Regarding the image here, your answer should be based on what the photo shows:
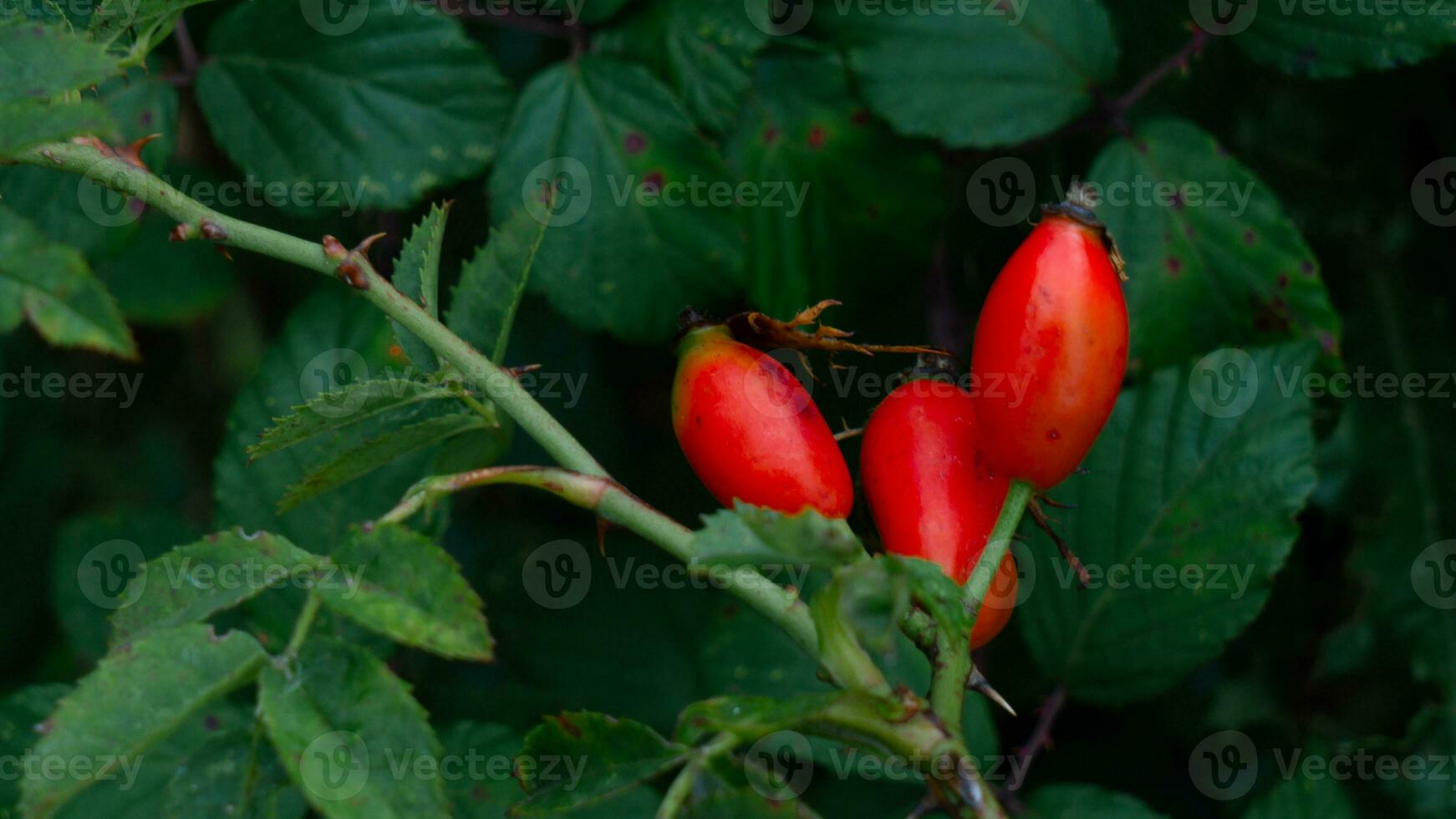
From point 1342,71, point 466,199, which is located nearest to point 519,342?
point 466,199

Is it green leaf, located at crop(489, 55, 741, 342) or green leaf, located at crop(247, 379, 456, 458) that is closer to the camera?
green leaf, located at crop(247, 379, 456, 458)

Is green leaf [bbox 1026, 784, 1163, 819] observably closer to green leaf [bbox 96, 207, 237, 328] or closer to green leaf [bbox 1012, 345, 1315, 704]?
green leaf [bbox 1012, 345, 1315, 704]

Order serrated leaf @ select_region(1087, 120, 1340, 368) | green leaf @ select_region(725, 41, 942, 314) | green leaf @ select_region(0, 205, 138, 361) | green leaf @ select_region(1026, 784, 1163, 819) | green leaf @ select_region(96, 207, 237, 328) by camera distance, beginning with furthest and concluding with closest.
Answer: green leaf @ select_region(96, 207, 237, 328) < green leaf @ select_region(725, 41, 942, 314) < serrated leaf @ select_region(1087, 120, 1340, 368) < green leaf @ select_region(1026, 784, 1163, 819) < green leaf @ select_region(0, 205, 138, 361)

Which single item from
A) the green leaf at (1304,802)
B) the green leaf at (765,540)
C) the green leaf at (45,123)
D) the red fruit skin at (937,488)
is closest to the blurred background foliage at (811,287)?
the green leaf at (1304,802)

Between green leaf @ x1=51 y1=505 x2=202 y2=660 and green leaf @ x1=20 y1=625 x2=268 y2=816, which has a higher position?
green leaf @ x1=20 y1=625 x2=268 y2=816

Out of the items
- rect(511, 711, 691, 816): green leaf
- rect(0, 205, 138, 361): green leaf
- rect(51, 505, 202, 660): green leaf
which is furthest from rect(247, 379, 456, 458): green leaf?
rect(51, 505, 202, 660): green leaf

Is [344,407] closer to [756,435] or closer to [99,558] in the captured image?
[756,435]
